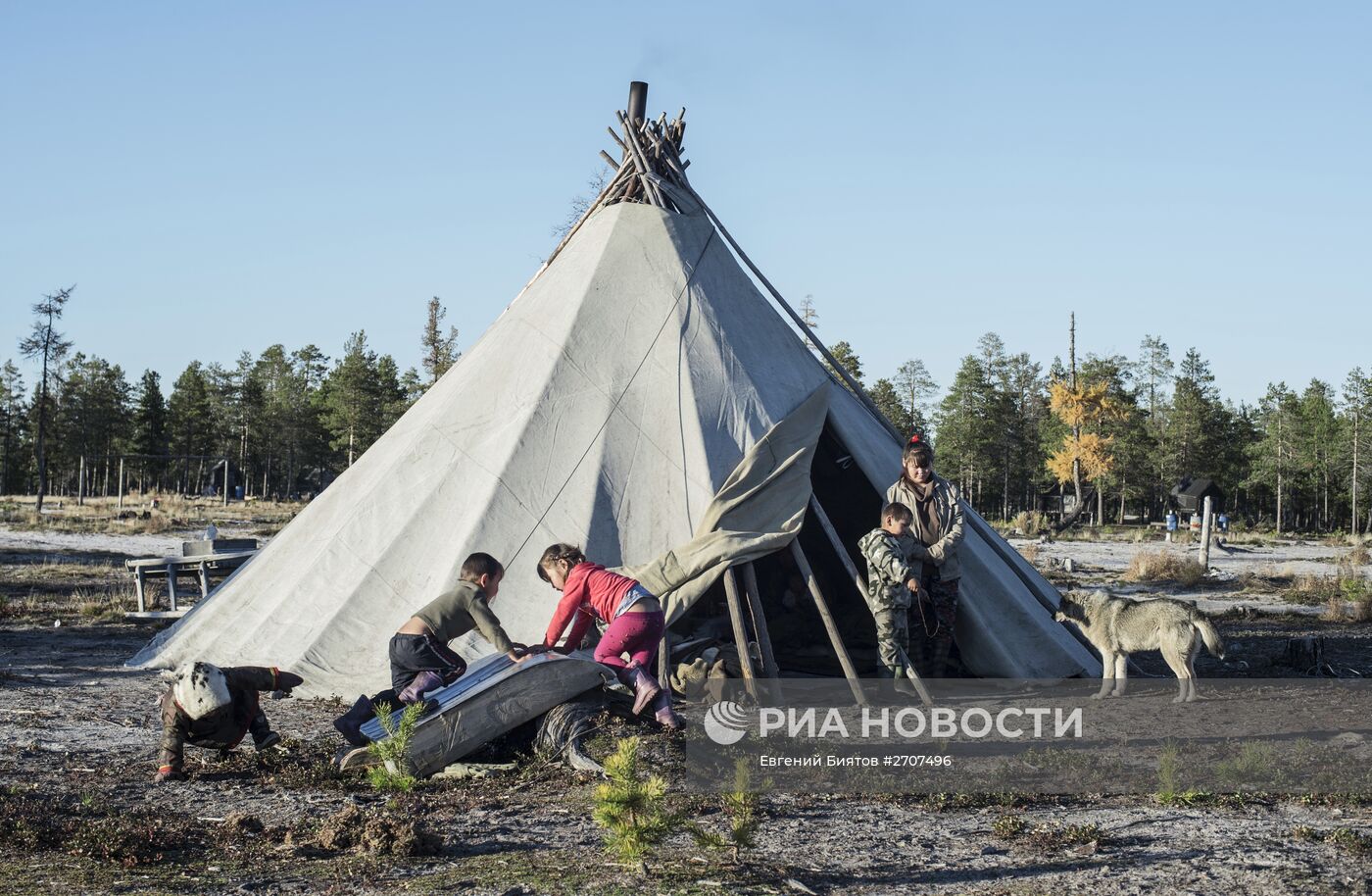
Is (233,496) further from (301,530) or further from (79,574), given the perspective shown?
(301,530)

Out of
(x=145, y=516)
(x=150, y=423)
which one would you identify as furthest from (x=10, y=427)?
(x=145, y=516)

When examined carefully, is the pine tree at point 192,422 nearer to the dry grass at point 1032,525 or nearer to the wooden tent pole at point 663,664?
the dry grass at point 1032,525

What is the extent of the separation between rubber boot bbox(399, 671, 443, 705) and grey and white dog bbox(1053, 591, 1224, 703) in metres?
4.46

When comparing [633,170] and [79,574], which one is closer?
[633,170]

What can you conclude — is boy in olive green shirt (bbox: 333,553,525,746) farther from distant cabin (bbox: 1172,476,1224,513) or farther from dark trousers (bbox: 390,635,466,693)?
distant cabin (bbox: 1172,476,1224,513)

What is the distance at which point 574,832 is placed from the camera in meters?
5.26

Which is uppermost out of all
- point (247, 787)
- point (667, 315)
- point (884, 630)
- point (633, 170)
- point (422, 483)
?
point (633, 170)

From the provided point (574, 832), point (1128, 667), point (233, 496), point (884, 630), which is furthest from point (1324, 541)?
point (233, 496)

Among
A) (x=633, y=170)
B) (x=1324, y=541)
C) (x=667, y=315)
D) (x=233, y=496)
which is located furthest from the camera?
(x=233, y=496)

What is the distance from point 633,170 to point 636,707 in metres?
5.63

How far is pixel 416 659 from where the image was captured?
22.4ft

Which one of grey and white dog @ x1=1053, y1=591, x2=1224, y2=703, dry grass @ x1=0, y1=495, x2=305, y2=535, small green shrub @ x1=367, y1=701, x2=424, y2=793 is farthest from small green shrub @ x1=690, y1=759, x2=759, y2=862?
dry grass @ x1=0, y1=495, x2=305, y2=535

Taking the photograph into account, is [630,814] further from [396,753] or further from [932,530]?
[932,530]

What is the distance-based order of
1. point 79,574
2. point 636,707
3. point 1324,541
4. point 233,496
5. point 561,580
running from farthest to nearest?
point 233,496, point 1324,541, point 79,574, point 561,580, point 636,707
